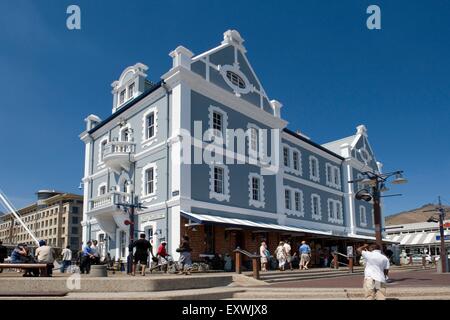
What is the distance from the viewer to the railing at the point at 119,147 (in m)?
23.9

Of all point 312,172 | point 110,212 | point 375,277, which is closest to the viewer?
point 375,277

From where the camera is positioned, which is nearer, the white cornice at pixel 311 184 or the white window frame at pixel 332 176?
the white cornice at pixel 311 184

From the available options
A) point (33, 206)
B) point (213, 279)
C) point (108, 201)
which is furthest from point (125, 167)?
point (33, 206)

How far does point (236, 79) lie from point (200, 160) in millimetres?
6295

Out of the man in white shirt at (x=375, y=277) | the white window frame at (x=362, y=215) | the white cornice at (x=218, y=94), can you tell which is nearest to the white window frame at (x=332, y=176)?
the white window frame at (x=362, y=215)

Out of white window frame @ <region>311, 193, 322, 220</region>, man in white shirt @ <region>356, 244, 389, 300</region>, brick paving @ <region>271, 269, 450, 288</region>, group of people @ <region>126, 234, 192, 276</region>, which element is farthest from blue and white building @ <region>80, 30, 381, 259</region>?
man in white shirt @ <region>356, 244, 389, 300</region>

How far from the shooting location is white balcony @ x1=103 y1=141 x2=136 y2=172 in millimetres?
23737

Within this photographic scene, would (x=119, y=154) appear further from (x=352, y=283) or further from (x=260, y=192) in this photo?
(x=352, y=283)

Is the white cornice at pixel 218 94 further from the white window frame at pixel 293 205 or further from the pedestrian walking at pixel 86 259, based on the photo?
the pedestrian walking at pixel 86 259

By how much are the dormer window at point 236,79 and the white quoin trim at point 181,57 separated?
3530 mm

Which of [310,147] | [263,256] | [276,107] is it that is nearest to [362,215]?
[310,147]

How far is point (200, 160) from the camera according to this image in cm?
2131

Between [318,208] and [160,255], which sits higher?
[318,208]

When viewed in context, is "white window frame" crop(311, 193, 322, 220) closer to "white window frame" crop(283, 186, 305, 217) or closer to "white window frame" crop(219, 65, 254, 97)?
"white window frame" crop(283, 186, 305, 217)
